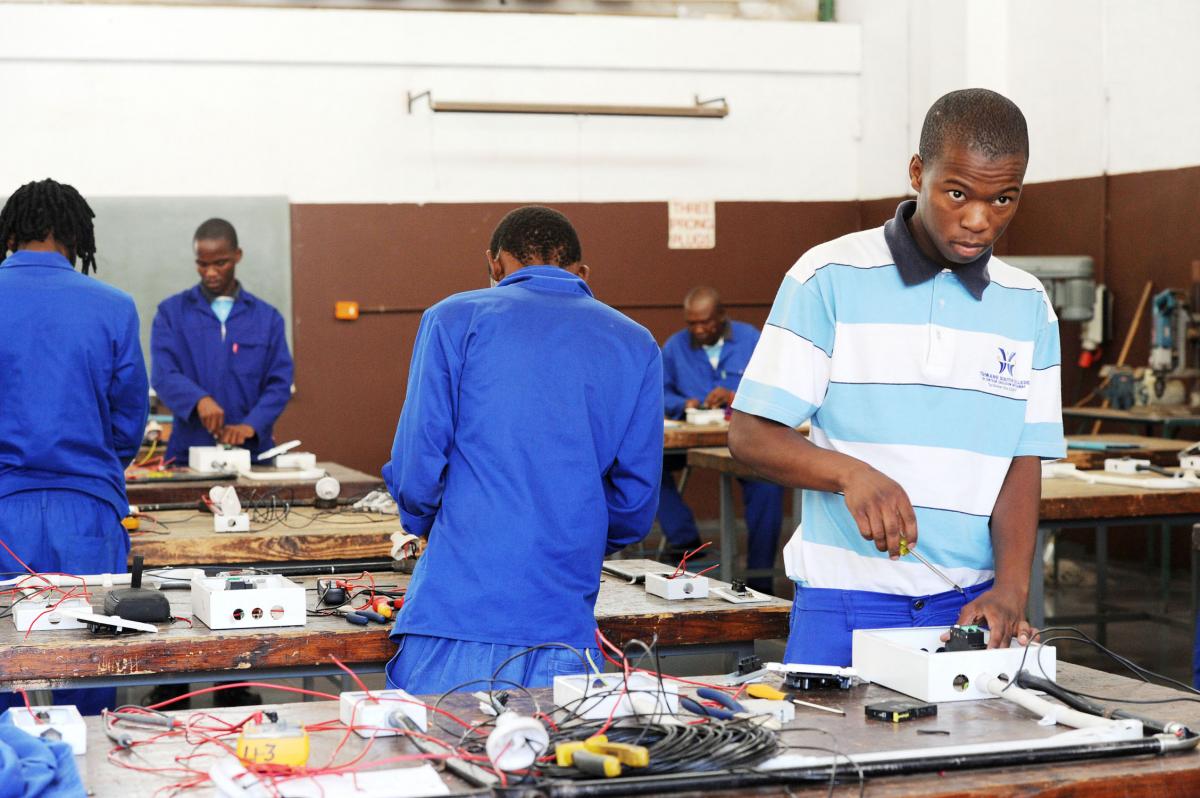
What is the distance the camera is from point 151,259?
25.3 feet

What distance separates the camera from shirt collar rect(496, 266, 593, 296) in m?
2.61

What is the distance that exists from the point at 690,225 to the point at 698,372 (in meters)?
1.70

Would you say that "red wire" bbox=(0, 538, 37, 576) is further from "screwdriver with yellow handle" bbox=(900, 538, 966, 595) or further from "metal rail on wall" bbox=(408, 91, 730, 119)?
"metal rail on wall" bbox=(408, 91, 730, 119)

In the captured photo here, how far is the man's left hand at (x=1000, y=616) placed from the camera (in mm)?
1956

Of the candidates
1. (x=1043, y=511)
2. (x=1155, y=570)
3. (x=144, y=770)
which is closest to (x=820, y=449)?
(x=144, y=770)

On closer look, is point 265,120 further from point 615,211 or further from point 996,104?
point 996,104

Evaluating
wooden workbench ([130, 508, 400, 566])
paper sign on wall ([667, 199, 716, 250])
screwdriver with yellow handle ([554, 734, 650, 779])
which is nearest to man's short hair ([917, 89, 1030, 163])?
screwdriver with yellow handle ([554, 734, 650, 779])

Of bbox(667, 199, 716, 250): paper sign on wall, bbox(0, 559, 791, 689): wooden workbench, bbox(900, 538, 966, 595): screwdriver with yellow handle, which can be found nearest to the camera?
bbox(900, 538, 966, 595): screwdriver with yellow handle

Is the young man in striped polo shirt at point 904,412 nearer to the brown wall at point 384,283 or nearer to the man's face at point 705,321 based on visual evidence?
the man's face at point 705,321

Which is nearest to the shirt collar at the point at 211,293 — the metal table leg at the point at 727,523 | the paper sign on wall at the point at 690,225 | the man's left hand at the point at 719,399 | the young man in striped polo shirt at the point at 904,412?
the metal table leg at the point at 727,523

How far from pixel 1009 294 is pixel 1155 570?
5357mm

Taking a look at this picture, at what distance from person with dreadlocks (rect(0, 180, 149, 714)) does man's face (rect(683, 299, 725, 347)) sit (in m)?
3.91

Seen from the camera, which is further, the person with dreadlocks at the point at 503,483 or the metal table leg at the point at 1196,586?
the metal table leg at the point at 1196,586

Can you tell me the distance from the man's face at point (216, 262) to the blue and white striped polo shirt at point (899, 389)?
150 inches
